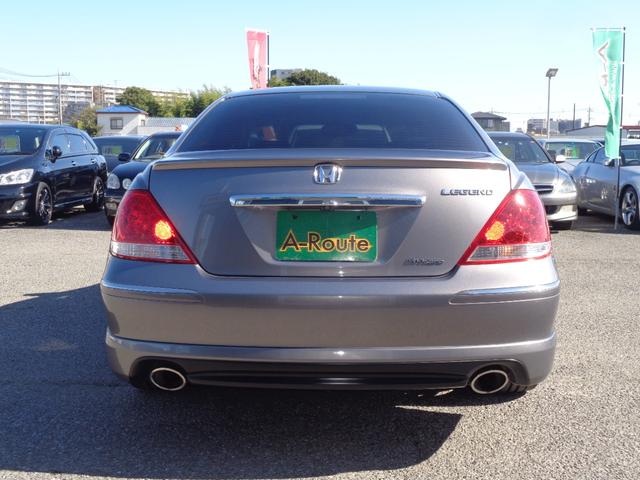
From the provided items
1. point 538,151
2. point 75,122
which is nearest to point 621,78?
point 538,151

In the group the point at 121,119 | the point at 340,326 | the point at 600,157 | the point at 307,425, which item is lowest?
the point at 307,425

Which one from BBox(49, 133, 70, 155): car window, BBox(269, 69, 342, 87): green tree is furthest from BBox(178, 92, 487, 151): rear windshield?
BBox(269, 69, 342, 87): green tree

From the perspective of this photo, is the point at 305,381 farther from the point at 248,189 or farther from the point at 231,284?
the point at 248,189

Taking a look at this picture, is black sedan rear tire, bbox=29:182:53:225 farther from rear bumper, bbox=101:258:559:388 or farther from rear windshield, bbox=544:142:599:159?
rear windshield, bbox=544:142:599:159

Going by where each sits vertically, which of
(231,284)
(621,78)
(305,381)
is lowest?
(305,381)

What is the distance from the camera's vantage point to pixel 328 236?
2770 millimetres

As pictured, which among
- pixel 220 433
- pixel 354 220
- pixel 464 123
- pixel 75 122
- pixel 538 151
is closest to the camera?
pixel 354 220

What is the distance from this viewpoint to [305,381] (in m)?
2.79

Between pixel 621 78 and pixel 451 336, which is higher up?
pixel 621 78

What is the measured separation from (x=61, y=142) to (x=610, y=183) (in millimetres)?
9082

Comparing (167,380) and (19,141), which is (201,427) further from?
(19,141)

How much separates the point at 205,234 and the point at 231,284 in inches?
8.7

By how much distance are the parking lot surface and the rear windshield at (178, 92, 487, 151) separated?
4.11ft

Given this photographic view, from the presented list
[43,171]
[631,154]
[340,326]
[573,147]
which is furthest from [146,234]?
[573,147]
